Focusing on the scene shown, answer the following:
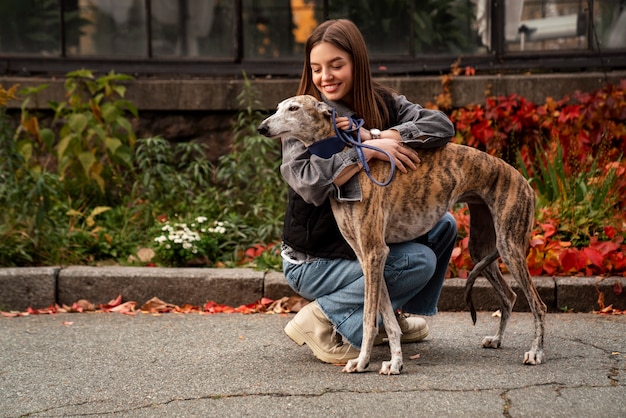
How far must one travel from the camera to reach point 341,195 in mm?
4246

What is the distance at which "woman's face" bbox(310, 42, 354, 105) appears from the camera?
14.5 ft

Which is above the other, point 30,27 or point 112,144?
point 30,27

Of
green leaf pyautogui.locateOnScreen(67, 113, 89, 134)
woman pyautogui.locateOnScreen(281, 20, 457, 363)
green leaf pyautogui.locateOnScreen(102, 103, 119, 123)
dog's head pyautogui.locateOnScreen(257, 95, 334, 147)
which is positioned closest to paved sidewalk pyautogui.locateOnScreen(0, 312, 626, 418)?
woman pyautogui.locateOnScreen(281, 20, 457, 363)

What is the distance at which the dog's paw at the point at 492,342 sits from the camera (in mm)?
4754

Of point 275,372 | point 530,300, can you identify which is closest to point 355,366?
point 275,372

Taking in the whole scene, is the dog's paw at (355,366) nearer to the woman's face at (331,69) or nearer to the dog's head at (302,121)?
the dog's head at (302,121)

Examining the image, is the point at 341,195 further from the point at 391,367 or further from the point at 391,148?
the point at 391,367

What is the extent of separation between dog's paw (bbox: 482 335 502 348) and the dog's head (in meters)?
1.49

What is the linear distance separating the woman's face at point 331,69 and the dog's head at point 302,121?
19 cm

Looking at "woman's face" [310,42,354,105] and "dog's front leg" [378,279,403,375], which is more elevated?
"woman's face" [310,42,354,105]

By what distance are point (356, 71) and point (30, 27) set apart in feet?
17.1

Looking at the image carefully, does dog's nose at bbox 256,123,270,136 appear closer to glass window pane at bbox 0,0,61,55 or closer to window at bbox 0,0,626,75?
window at bbox 0,0,626,75

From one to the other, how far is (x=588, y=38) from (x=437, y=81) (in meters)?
1.57

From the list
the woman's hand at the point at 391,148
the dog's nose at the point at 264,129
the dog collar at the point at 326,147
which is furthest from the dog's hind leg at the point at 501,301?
the dog's nose at the point at 264,129
